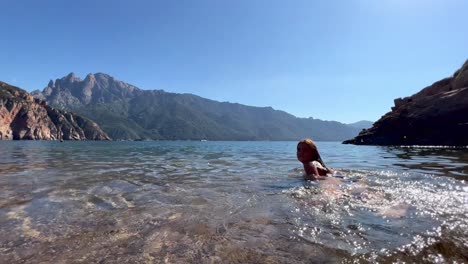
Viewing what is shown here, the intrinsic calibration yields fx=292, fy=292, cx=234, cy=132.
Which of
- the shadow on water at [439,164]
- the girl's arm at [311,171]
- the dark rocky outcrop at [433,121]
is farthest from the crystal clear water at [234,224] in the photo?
the dark rocky outcrop at [433,121]

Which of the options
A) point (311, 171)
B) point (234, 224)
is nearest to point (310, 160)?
point (311, 171)

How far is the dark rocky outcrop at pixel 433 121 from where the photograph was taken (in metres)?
64.8

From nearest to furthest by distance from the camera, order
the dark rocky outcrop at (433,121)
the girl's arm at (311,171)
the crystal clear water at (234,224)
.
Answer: the crystal clear water at (234,224), the girl's arm at (311,171), the dark rocky outcrop at (433,121)

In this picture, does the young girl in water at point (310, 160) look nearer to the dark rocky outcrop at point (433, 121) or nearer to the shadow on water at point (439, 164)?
the shadow on water at point (439, 164)

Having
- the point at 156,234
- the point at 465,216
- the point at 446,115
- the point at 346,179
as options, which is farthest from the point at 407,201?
the point at 446,115

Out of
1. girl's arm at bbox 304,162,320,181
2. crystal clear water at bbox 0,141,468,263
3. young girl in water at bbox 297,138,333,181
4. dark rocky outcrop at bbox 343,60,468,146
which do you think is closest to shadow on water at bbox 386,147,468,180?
crystal clear water at bbox 0,141,468,263

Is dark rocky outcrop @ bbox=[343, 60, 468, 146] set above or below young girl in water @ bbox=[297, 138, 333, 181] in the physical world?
above

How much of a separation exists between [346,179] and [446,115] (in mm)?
70323

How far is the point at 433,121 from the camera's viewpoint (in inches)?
2781

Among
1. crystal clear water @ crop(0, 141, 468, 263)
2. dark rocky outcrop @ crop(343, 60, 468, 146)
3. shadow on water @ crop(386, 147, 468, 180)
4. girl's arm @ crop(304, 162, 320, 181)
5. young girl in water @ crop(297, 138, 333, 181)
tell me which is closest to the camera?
crystal clear water @ crop(0, 141, 468, 263)

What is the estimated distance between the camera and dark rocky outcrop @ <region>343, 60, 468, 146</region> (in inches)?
2549

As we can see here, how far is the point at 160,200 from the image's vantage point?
923cm

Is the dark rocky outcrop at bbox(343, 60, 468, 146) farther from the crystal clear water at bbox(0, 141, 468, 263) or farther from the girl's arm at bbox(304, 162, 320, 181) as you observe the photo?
the crystal clear water at bbox(0, 141, 468, 263)

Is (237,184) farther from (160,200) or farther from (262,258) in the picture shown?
(262,258)
